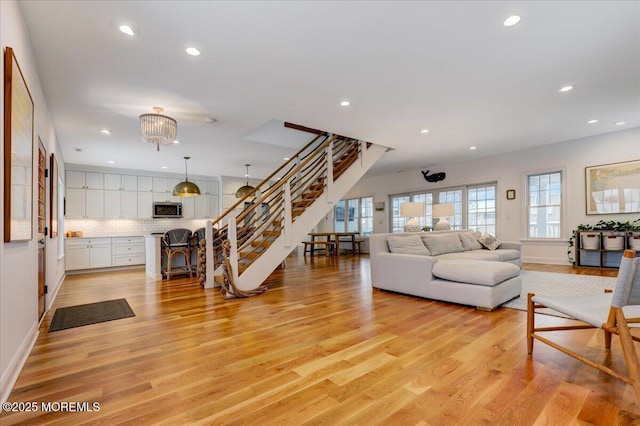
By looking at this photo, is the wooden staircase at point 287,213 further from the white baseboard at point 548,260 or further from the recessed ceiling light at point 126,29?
the white baseboard at point 548,260

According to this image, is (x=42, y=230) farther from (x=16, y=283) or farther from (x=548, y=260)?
(x=548, y=260)

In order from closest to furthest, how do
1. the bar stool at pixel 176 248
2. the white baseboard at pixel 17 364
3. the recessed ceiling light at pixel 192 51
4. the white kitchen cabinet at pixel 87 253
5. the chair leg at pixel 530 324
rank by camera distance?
the white baseboard at pixel 17 364
the chair leg at pixel 530 324
the recessed ceiling light at pixel 192 51
the bar stool at pixel 176 248
the white kitchen cabinet at pixel 87 253

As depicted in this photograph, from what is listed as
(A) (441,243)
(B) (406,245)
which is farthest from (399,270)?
(A) (441,243)

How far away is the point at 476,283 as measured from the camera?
11.3ft

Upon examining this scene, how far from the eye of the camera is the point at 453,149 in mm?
6938

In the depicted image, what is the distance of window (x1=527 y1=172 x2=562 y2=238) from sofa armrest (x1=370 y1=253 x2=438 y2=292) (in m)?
4.75

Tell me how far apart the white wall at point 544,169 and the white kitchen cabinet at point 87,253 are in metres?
8.70

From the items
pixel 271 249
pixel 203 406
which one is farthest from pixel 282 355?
pixel 271 249

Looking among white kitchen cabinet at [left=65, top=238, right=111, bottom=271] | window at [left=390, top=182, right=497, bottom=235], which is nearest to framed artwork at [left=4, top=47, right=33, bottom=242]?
A: white kitchen cabinet at [left=65, top=238, right=111, bottom=271]

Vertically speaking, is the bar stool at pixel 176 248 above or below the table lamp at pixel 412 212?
below

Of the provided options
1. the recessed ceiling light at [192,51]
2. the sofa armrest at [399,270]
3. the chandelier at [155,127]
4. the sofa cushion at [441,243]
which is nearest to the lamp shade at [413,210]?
the sofa cushion at [441,243]

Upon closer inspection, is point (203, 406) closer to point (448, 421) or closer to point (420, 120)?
point (448, 421)

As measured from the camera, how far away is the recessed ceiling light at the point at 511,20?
2.48 metres

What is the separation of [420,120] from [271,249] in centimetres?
312
